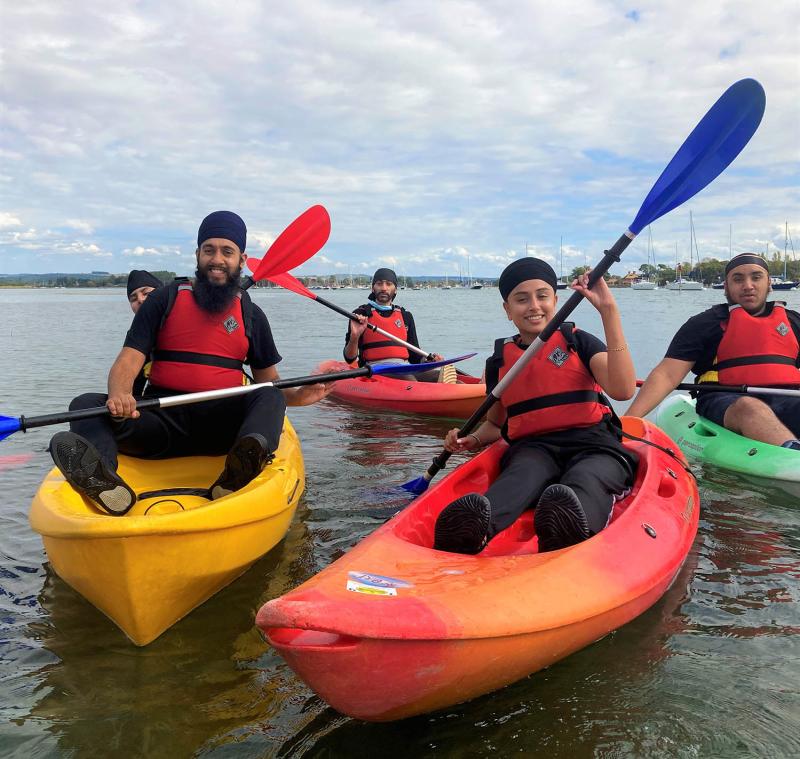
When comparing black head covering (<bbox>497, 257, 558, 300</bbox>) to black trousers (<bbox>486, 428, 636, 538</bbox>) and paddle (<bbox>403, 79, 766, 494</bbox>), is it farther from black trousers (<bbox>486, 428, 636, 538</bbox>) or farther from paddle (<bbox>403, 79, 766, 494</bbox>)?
black trousers (<bbox>486, 428, 636, 538</bbox>)

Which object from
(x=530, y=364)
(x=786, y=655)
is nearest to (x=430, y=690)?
(x=786, y=655)

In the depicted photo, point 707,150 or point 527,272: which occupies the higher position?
point 707,150

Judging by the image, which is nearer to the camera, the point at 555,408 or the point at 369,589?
the point at 369,589

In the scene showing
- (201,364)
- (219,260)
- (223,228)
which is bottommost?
(201,364)

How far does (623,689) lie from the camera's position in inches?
90.5

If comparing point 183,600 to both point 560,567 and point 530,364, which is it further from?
point 530,364

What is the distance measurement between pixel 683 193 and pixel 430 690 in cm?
258

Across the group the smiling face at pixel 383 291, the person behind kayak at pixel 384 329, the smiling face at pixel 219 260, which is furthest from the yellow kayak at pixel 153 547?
the smiling face at pixel 383 291

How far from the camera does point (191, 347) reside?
3779mm

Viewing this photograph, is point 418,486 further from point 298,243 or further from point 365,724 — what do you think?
point 365,724

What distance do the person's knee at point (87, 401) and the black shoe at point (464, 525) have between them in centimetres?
195

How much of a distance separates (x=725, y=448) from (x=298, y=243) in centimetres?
346

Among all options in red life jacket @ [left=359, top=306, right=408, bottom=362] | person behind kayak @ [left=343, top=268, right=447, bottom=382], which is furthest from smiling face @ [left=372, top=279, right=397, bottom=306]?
red life jacket @ [left=359, top=306, right=408, bottom=362]

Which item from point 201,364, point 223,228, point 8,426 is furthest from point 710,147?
point 8,426
